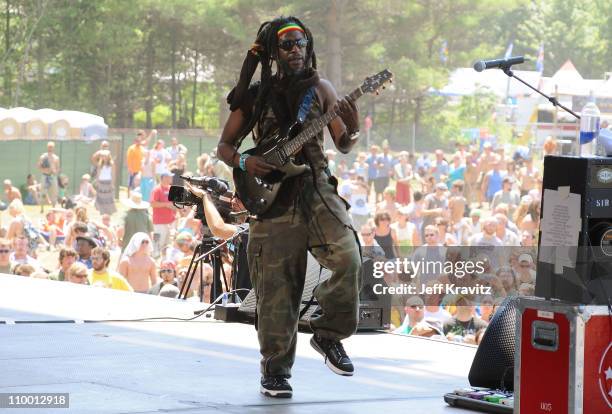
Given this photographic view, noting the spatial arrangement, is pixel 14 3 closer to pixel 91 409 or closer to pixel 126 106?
pixel 126 106

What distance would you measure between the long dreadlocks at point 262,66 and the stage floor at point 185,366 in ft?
3.66

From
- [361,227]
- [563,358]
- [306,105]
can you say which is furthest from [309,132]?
[361,227]

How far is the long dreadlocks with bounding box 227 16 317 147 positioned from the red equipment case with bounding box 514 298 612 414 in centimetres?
141

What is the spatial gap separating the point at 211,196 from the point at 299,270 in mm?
2889

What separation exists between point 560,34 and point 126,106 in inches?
748

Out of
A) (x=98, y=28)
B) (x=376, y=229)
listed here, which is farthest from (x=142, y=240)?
(x=98, y=28)

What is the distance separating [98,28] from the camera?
34594 millimetres

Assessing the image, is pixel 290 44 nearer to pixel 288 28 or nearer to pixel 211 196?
pixel 288 28

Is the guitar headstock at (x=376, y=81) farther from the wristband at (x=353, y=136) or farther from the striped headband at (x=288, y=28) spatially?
the striped headband at (x=288, y=28)

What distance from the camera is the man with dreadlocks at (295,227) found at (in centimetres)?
484

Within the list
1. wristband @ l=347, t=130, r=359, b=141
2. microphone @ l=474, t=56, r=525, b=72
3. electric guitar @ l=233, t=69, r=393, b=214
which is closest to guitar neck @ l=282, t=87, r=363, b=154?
electric guitar @ l=233, t=69, r=393, b=214

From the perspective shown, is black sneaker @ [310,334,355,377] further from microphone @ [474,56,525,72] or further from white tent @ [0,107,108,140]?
white tent @ [0,107,108,140]

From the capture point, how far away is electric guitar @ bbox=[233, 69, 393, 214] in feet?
15.8

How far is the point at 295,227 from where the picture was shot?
4.89 meters
